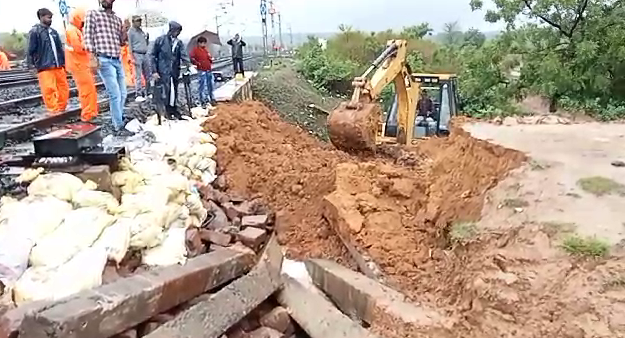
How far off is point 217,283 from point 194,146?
119 inches

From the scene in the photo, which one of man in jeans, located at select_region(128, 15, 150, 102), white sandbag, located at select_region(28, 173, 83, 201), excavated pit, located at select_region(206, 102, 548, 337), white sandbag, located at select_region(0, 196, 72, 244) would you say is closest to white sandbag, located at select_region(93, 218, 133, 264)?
white sandbag, located at select_region(0, 196, 72, 244)

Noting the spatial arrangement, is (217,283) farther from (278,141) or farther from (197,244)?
(278,141)

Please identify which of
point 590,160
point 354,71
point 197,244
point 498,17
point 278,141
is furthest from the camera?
point 354,71

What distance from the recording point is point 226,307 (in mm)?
4508

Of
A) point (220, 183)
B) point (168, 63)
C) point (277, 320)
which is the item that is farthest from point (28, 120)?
point (277, 320)

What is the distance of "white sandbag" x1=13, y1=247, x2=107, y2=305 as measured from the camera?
12.6 ft

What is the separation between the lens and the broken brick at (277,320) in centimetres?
492

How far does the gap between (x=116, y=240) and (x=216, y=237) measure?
121cm

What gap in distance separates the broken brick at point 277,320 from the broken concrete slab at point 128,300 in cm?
40

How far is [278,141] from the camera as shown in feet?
31.7

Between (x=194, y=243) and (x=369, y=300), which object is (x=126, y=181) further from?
(x=369, y=300)

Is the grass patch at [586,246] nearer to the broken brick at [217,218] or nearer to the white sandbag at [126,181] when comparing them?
the broken brick at [217,218]

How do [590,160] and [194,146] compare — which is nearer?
[590,160]

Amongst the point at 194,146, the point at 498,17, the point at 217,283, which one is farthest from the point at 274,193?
the point at 498,17
